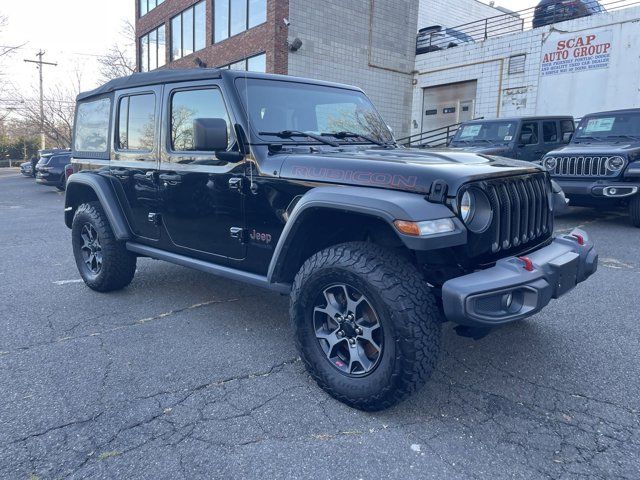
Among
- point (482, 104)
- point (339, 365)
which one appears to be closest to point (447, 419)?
point (339, 365)

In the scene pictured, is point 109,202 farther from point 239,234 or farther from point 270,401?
point 270,401

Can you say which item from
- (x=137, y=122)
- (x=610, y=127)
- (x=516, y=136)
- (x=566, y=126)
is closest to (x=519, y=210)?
(x=137, y=122)

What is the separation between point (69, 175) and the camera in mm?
5035

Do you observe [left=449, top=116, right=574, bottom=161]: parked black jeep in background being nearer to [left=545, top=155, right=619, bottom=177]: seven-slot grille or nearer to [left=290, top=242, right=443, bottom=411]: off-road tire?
[left=545, top=155, right=619, bottom=177]: seven-slot grille

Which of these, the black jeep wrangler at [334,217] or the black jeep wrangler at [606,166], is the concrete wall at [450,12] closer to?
the black jeep wrangler at [606,166]

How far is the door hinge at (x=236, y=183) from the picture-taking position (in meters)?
3.28

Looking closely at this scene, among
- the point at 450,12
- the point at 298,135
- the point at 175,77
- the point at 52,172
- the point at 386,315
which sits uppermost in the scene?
the point at 450,12

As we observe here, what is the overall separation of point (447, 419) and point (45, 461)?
1.93m

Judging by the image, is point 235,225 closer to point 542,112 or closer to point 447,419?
point 447,419

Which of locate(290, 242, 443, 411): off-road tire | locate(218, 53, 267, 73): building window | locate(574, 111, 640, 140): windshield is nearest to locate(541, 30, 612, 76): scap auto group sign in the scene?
locate(574, 111, 640, 140): windshield

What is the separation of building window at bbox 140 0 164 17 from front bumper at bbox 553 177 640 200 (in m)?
23.2

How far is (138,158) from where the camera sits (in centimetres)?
412

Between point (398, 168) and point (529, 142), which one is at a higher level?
point (529, 142)

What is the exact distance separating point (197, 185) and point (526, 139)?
8.23 m
